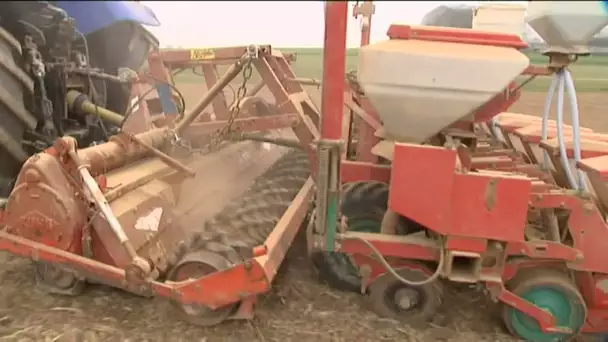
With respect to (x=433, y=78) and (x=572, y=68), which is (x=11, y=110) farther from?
(x=572, y=68)

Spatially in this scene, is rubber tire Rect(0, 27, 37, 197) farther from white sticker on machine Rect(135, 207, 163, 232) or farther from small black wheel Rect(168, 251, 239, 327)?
small black wheel Rect(168, 251, 239, 327)

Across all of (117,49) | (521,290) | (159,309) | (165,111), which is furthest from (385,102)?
(117,49)

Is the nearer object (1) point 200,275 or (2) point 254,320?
(1) point 200,275

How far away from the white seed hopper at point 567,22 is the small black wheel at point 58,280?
2.29 meters

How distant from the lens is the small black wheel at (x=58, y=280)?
2895mm

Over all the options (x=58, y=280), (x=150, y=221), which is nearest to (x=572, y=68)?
(x=150, y=221)

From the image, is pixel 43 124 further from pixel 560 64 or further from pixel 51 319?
pixel 560 64

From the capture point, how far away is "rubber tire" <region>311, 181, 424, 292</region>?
3115 millimetres

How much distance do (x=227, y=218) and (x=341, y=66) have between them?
1.04 metres

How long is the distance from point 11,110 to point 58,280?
107cm

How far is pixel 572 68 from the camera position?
3.07m

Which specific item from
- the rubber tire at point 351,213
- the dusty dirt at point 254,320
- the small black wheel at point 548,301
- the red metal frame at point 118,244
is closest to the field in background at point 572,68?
the red metal frame at point 118,244

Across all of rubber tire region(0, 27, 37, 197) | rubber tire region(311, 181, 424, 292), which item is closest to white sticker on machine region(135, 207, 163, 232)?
rubber tire region(311, 181, 424, 292)

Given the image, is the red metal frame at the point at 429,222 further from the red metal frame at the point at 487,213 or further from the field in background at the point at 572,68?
the field in background at the point at 572,68
